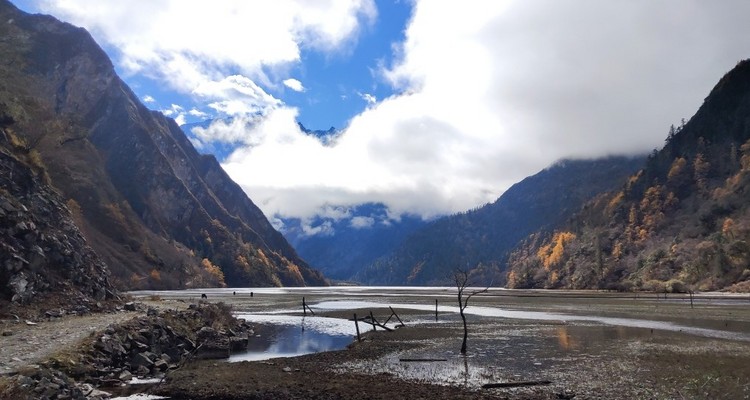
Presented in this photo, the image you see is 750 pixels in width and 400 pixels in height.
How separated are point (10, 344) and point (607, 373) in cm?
4028

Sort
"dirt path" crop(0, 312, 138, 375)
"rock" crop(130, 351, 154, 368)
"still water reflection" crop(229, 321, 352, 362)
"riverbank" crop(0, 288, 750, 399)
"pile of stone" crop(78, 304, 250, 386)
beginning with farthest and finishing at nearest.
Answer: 1. "still water reflection" crop(229, 321, 352, 362)
2. "rock" crop(130, 351, 154, 368)
3. "pile of stone" crop(78, 304, 250, 386)
4. "riverbank" crop(0, 288, 750, 399)
5. "dirt path" crop(0, 312, 138, 375)

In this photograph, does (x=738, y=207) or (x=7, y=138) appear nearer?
(x=7, y=138)

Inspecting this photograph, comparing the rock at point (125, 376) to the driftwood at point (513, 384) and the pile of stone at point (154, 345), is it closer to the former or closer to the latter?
the pile of stone at point (154, 345)

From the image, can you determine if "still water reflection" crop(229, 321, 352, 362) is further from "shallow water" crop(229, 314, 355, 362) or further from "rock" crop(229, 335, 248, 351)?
"rock" crop(229, 335, 248, 351)

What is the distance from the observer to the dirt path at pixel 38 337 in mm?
27484

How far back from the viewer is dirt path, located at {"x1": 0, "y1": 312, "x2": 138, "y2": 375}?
27484 millimetres

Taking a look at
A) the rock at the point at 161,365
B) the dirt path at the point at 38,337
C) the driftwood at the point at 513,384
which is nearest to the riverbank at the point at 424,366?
the dirt path at the point at 38,337

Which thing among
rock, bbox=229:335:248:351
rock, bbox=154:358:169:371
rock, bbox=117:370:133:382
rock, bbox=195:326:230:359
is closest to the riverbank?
rock, bbox=154:358:169:371

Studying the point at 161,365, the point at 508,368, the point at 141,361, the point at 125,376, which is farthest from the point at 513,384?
the point at 141,361

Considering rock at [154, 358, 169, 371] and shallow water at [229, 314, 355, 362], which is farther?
shallow water at [229, 314, 355, 362]

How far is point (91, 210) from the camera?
19212 centimetres

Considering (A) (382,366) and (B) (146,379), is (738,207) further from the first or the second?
(B) (146,379)

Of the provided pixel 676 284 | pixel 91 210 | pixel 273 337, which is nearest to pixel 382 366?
pixel 273 337

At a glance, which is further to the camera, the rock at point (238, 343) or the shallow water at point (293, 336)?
the rock at point (238, 343)
